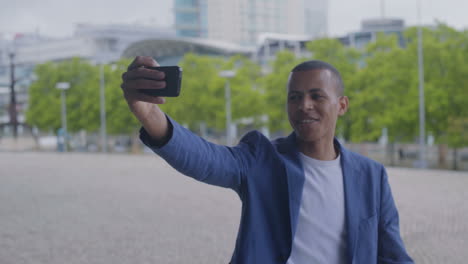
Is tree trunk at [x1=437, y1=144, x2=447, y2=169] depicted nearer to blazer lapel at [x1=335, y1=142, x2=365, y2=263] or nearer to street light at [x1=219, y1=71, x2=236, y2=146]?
street light at [x1=219, y1=71, x2=236, y2=146]

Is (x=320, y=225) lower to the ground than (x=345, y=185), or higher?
lower

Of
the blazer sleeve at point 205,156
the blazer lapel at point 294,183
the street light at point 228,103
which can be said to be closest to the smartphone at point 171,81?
the blazer sleeve at point 205,156

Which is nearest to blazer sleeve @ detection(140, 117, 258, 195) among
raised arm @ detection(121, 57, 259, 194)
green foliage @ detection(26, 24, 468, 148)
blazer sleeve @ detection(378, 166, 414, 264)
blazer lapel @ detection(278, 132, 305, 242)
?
raised arm @ detection(121, 57, 259, 194)

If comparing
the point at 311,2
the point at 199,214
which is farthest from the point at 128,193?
the point at 311,2

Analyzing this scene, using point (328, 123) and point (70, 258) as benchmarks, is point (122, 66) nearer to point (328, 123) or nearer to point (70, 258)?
point (70, 258)

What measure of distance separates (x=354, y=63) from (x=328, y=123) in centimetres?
2912

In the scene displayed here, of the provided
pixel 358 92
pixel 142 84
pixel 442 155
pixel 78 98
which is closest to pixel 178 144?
pixel 142 84

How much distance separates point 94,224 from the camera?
954cm

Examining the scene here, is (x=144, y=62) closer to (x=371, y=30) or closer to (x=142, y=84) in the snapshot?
(x=142, y=84)

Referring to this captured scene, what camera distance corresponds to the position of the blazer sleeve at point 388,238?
2.15 meters

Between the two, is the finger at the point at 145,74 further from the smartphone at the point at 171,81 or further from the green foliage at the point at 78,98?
the green foliage at the point at 78,98

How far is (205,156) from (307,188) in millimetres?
370

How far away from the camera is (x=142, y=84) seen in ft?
5.57

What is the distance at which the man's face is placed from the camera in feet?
6.88
